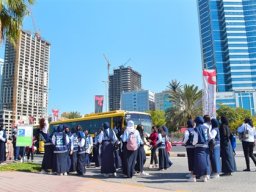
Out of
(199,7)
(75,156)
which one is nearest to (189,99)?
(75,156)

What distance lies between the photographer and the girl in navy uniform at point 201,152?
9062mm

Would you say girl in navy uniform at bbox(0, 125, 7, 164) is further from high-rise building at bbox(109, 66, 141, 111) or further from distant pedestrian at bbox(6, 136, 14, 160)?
high-rise building at bbox(109, 66, 141, 111)

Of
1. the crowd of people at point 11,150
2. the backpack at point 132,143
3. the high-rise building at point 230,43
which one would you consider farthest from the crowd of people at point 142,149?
the high-rise building at point 230,43

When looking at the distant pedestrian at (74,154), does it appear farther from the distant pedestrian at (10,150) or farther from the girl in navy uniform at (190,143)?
the distant pedestrian at (10,150)

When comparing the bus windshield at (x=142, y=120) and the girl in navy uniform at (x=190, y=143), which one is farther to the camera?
the bus windshield at (x=142, y=120)

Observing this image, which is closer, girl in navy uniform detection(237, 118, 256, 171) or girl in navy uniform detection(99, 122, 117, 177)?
girl in navy uniform detection(99, 122, 117, 177)

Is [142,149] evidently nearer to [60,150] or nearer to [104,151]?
[104,151]

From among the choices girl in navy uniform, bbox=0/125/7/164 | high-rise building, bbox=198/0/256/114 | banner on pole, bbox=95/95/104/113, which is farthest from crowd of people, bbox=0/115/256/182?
high-rise building, bbox=198/0/256/114

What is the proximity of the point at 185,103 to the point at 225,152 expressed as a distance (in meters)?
42.6

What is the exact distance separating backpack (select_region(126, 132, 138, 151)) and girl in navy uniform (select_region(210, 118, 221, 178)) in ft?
8.00

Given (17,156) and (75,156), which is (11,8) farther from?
(17,156)

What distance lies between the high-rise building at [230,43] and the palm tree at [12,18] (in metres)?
114

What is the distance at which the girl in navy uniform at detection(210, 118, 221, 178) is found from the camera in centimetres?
969

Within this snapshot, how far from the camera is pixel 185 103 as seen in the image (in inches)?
2062
